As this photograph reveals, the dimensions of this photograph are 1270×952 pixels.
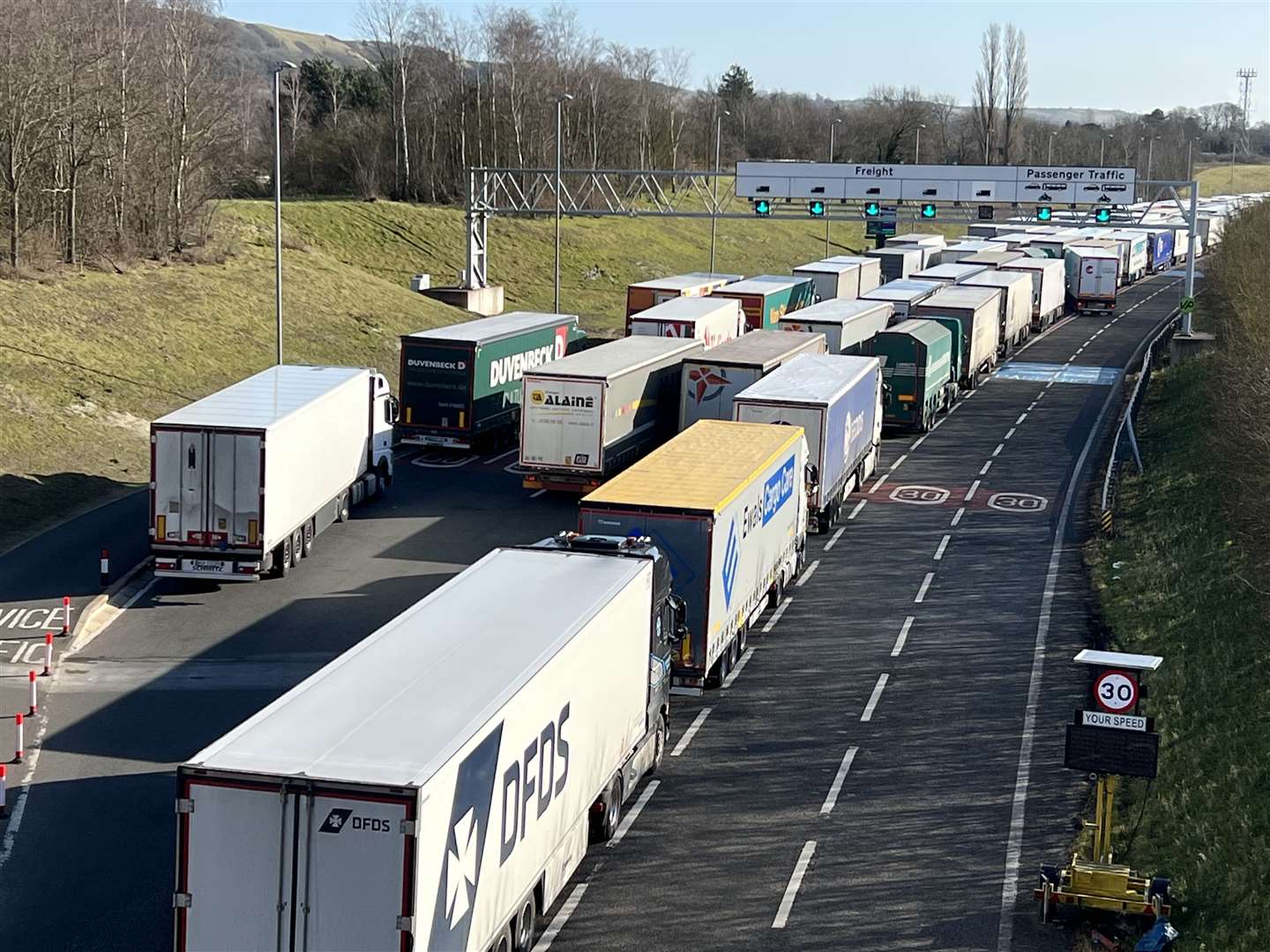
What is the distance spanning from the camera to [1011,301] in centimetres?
6356

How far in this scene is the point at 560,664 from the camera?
49.1ft

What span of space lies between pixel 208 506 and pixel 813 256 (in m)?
82.3

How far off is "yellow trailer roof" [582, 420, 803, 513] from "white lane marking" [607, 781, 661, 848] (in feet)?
13.1

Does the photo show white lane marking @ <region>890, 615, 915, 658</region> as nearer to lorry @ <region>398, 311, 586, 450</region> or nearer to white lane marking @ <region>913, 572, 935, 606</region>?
white lane marking @ <region>913, 572, 935, 606</region>

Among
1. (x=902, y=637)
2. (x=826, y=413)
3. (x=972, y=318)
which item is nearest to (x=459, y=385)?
(x=826, y=413)

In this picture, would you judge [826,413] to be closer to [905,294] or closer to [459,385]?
[459,385]

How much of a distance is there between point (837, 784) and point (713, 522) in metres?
3.96

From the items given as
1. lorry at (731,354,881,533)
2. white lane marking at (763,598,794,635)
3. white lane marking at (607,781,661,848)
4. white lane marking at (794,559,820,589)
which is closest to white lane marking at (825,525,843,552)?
lorry at (731,354,881,533)

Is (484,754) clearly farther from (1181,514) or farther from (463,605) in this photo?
(1181,514)

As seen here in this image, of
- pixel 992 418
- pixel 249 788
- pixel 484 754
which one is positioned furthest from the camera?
pixel 992 418

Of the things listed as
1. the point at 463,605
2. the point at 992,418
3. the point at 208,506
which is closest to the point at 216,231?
the point at 992,418

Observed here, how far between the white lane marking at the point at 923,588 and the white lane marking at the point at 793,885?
1147 centimetres

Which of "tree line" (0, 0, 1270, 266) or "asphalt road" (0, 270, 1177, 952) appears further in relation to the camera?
"tree line" (0, 0, 1270, 266)

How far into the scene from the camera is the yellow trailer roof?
2253 centimetres
